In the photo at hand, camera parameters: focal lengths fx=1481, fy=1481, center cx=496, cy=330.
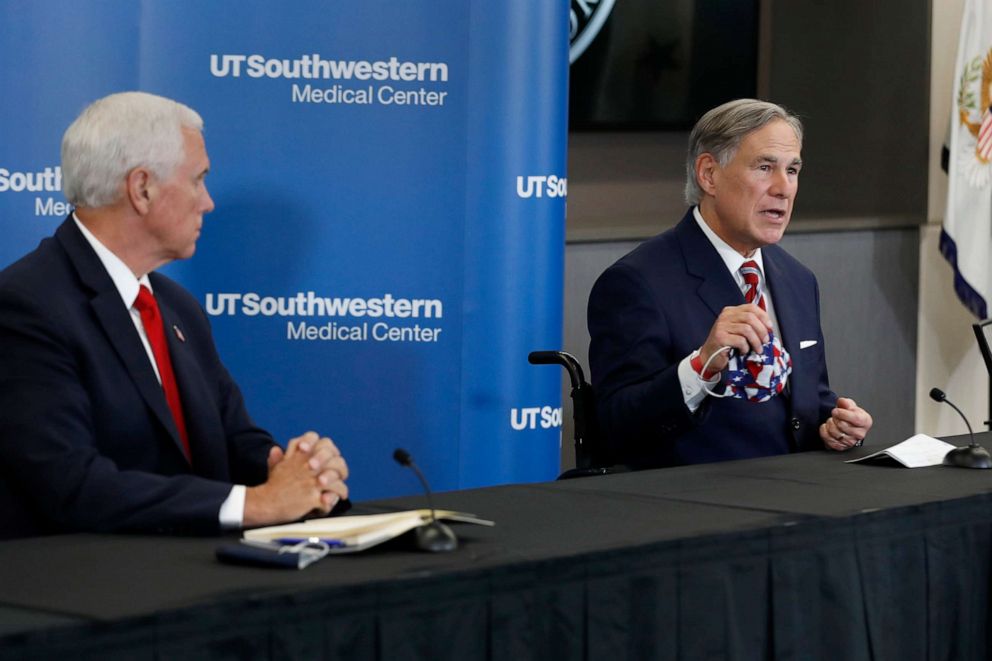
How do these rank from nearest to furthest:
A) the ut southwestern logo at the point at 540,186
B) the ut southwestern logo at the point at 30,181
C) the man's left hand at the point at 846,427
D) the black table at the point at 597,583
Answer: the black table at the point at 597,583 < the man's left hand at the point at 846,427 < the ut southwestern logo at the point at 30,181 < the ut southwestern logo at the point at 540,186

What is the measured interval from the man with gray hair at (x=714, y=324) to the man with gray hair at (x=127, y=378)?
838 mm

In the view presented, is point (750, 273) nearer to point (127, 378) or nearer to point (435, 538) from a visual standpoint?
point (127, 378)

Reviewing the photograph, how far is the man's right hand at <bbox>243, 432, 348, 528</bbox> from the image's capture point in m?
2.09

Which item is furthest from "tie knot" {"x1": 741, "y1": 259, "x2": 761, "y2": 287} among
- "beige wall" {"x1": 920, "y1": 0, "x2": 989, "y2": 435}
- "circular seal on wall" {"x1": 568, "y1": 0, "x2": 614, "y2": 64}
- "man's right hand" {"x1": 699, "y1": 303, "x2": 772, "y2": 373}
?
"beige wall" {"x1": 920, "y1": 0, "x2": 989, "y2": 435}

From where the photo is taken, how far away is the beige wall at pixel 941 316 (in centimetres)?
595

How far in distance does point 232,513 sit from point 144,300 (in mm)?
565

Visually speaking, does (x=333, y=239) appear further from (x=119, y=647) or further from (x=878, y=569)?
(x=119, y=647)

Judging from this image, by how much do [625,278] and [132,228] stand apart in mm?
1175

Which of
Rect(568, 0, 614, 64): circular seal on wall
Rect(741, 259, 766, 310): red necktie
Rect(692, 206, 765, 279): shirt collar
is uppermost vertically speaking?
Rect(568, 0, 614, 64): circular seal on wall

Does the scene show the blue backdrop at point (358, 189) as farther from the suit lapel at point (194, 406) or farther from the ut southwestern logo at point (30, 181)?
the suit lapel at point (194, 406)

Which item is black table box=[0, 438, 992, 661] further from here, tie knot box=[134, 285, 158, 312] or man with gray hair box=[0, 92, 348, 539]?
tie knot box=[134, 285, 158, 312]

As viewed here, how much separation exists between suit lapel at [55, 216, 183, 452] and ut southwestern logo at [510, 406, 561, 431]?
1.58 meters

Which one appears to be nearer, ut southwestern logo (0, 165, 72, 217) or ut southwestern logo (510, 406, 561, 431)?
ut southwestern logo (0, 165, 72, 217)

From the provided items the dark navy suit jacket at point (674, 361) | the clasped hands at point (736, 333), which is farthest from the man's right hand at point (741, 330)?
the dark navy suit jacket at point (674, 361)
